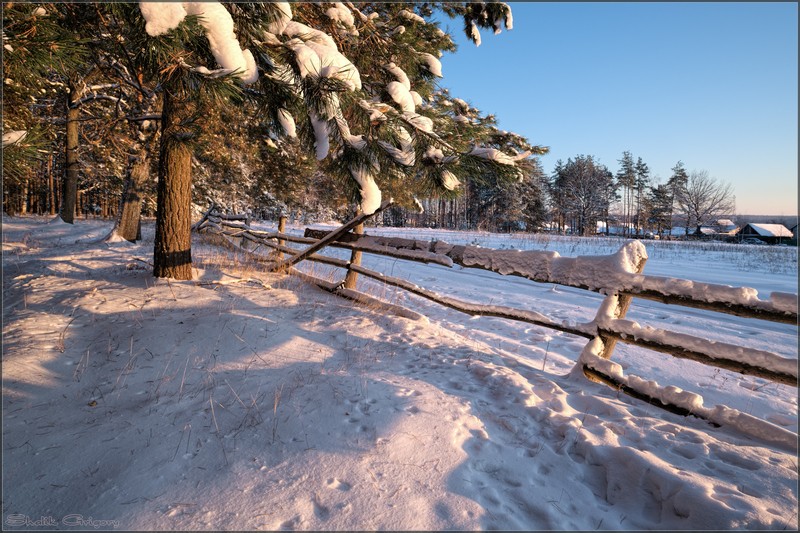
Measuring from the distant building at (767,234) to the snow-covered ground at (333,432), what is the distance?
68.1 meters

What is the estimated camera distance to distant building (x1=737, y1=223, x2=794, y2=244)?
2029 inches

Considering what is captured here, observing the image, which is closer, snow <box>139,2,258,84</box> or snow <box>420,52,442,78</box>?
snow <box>139,2,258,84</box>

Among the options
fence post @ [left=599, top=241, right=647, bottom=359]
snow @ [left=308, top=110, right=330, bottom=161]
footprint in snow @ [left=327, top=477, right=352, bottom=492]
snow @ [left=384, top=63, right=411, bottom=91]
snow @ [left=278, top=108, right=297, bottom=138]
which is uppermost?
snow @ [left=384, top=63, right=411, bottom=91]

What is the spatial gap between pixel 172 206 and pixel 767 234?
75476 mm

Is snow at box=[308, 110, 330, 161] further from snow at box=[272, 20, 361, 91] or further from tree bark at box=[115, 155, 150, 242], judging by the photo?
tree bark at box=[115, 155, 150, 242]

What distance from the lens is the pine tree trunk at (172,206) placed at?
16.8ft

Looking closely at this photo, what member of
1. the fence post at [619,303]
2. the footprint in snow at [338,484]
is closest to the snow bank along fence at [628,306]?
the fence post at [619,303]

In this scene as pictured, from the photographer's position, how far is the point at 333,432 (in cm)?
220

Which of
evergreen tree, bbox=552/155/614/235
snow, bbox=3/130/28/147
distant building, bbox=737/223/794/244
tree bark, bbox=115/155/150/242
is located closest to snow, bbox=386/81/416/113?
snow, bbox=3/130/28/147

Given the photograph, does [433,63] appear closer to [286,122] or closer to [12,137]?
[286,122]

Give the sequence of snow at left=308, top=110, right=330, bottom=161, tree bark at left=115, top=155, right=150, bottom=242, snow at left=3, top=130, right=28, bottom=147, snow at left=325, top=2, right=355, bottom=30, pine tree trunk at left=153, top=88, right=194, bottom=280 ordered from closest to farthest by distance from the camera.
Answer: snow at left=3, top=130, right=28, bottom=147, snow at left=308, top=110, right=330, bottom=161, snow at left=325, top=2, right=355, bottom=30, pine tree trunk at left=153, top=88, right=194, bottom=280, tree bark at left=115, top=155, right=150, bottom=242

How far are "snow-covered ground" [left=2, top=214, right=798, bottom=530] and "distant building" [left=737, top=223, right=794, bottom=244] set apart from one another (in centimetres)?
6814

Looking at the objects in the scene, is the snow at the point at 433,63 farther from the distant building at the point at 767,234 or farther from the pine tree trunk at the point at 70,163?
the distant building at the point at 767,234

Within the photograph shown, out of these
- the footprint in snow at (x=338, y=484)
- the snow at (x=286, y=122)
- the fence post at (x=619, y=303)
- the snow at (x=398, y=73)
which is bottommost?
the footprint in snow at (x=338, y=484)
